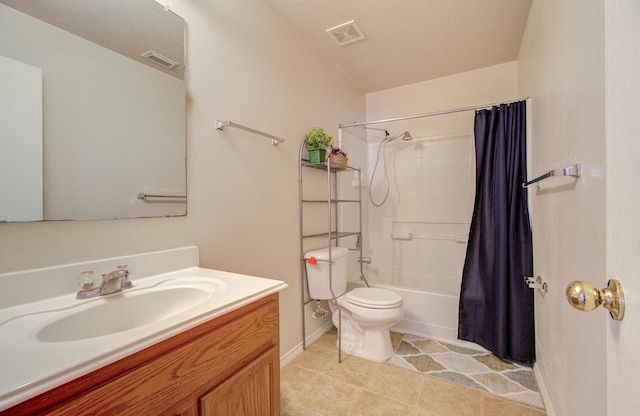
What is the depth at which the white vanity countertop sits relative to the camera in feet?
A: 1.53

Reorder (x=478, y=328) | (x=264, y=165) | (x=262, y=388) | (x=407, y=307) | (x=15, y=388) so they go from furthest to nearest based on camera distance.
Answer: (x=407, y=307) < (x=478, y=328) < (x=264, y=165) < (x=262, y=388) < (x=15, y=388)

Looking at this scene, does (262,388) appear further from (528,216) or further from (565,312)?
(528,216)

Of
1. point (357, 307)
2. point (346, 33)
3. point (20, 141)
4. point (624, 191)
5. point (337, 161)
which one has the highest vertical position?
point (346, 33)

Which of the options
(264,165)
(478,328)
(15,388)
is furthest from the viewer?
(478,328)

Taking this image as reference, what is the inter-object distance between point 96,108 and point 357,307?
1778 mm

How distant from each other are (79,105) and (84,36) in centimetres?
26

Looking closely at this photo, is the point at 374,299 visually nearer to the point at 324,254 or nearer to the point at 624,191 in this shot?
the point at 324,254

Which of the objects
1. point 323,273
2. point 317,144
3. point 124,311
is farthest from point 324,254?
point 124,311

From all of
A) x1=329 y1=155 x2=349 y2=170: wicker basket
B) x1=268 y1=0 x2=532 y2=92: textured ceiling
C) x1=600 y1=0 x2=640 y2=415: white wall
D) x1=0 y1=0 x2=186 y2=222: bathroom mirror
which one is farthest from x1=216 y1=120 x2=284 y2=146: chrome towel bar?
x1=600 y1=0 x2=640 y2=415: white wall

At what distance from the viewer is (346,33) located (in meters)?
2.04

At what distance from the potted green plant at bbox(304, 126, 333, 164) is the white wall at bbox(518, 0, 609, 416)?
4.36ft

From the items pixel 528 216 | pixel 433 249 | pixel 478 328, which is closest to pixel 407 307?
pixel 478 328

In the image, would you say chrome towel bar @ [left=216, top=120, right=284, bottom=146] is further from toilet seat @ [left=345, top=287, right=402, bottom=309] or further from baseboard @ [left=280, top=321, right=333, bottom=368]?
baseboard @ [left=280, top=321, right=333, bottom=368]

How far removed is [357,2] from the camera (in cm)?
174
